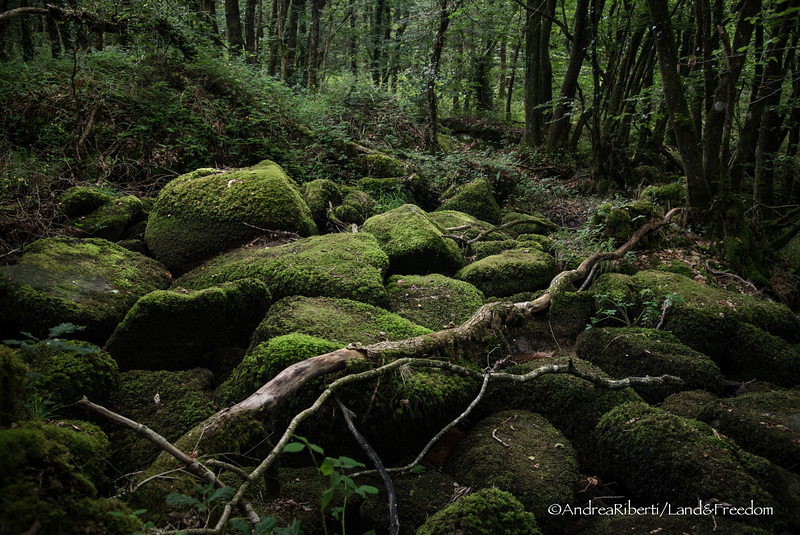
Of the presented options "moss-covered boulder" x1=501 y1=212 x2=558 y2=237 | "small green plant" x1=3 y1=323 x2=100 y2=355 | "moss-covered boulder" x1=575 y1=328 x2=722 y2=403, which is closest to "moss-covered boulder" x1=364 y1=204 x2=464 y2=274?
"moss-covered boulder" x1=575 y1=328 x2=722 y2=403

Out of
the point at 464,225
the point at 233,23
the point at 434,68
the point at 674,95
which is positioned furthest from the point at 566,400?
the point at 233,23

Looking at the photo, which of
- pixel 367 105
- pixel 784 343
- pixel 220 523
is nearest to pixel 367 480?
pixel 220 523

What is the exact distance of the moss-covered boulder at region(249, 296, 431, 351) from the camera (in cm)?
327

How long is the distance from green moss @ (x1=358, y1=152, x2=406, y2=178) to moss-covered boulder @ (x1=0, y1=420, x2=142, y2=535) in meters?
7.59

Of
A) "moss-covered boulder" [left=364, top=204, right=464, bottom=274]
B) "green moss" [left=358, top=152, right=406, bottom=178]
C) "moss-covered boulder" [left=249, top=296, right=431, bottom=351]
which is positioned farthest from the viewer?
"green moss" [left=358, top=152, right=406, bottom=178]

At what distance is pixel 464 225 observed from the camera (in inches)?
267

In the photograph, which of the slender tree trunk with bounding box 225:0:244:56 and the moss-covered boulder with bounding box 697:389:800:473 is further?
the slender tree trunk with bounding box 225:0:244:56

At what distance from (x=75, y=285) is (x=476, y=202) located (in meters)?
6.48

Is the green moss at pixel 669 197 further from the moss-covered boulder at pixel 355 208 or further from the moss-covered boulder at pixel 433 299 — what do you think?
the moss-covered boulder at pixel 355 208

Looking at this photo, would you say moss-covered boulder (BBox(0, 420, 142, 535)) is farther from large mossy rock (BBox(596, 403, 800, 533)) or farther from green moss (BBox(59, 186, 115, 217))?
green moss (BBox(59, 186, 115, 217))

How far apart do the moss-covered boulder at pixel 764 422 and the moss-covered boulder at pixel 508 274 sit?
241 cm

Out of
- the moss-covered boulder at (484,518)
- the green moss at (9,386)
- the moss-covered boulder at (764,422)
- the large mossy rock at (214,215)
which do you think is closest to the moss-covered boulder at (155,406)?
the green moss at (9,386)

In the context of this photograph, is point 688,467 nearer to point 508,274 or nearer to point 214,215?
point 508,274

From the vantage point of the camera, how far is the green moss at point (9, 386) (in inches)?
54.6
